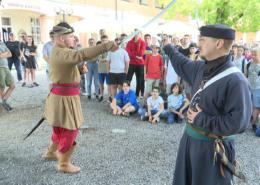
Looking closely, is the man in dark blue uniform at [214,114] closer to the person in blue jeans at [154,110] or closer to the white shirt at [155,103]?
the person in blue jeans at [154,110]

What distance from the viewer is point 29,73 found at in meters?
10.8

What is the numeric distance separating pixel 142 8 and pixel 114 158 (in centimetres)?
2761

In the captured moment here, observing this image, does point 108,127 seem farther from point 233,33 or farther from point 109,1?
point 109,1

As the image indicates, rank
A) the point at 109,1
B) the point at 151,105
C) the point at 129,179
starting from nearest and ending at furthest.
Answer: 1. the point at 129,179
2. the point at 151,105
3. the point at 109,1

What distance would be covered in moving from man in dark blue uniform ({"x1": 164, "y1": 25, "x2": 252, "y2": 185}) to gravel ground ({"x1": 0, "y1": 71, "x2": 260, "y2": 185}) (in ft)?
4.78

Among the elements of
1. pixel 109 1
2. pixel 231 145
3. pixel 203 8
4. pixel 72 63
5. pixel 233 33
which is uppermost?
pixel 109 1

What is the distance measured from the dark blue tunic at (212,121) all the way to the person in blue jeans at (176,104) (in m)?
3.87

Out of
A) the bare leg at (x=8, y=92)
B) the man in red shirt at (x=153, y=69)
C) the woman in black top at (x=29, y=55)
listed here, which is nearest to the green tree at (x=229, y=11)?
the man in red shirt at (x=153, y=69)

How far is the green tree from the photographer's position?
13.8 m

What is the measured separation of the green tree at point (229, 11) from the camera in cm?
1384

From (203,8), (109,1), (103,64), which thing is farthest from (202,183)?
(109,1)

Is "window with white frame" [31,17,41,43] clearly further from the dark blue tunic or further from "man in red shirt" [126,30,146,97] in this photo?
the dark blue tunic

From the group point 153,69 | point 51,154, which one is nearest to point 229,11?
point 153,69

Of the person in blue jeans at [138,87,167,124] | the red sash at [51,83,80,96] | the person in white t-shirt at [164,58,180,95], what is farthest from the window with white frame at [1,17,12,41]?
the red sash at [51,83,80,96]
